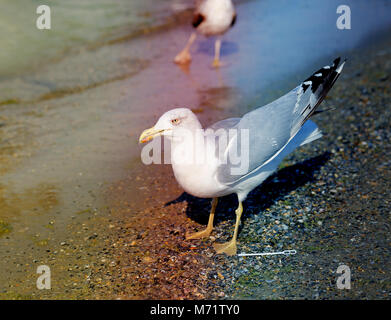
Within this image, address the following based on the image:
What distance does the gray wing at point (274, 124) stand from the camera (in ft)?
12.7

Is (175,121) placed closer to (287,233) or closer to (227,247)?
(227,247)

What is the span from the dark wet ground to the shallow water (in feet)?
1.54

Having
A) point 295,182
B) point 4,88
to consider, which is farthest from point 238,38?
point 295,182

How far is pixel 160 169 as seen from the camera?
5320 millimetres

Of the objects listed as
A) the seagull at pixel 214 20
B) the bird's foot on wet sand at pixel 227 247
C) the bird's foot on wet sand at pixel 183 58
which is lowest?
the bird's foot on wet sand at pixel 227 247

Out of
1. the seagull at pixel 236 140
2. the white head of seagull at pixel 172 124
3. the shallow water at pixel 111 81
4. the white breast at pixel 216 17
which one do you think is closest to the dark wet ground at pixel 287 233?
the seagull at pixel 236 140

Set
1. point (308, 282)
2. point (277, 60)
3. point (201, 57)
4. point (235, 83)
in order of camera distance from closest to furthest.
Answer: point (308, 282), point (235, 83), point (277, 60), point (201, 57)

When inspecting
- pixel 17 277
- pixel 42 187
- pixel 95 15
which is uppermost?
pixel 95 15

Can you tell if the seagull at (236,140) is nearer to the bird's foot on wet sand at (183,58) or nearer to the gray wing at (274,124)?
the gray wing at (274,124)

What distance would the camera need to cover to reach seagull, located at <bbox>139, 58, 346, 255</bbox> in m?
3.72

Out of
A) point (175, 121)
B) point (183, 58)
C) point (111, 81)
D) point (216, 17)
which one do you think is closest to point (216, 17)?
point (216, 17)

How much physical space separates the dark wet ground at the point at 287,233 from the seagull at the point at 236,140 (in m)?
0.26

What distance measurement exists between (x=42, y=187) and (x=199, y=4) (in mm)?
5295

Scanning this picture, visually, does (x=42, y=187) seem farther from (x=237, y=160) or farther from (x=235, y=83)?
(x=235, y=83)
